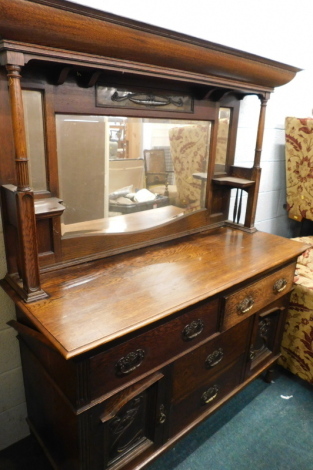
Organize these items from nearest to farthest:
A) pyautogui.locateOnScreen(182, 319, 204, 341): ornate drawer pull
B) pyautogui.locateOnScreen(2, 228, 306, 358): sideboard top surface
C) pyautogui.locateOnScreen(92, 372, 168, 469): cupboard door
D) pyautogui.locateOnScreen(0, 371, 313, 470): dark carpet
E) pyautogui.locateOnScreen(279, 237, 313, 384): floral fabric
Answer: pyautogui.locateOnScreen(2, 228, 306, 358): sideboard top surface, pyautogui.locateOnScreen(92, 372, 168, 469): cupboard door, pyautogui.locateOnScreen(182, 319, 204, 341): ornate drawer pull, pyautogui.locateOnScreen(0, 371, 313, 470): dark carpet, pyautogui.locateOnScreen(279, 237, 313, 384): floral fabric

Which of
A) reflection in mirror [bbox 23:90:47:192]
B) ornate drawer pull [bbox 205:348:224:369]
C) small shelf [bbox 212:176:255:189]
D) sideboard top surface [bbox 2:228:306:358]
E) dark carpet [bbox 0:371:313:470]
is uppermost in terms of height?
reflection in mirror [bbox 23:90:47:192]

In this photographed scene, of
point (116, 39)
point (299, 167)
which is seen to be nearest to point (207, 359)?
point (116, 39)

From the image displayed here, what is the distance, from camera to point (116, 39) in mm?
860

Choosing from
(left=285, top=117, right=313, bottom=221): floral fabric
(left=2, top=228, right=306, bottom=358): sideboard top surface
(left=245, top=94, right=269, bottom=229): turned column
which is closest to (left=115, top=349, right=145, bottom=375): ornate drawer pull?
(left=2, top=228, right=306, bottom=358): sideboard top surface

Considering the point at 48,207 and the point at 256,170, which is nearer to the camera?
the point at 48,207

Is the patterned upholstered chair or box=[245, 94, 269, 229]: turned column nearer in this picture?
box=[245, 94, 269, 229]: turned column

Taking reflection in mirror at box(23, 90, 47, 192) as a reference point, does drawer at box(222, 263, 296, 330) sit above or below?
below

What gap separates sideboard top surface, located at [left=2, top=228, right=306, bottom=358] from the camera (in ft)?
2.81

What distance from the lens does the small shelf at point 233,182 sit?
1.52 m

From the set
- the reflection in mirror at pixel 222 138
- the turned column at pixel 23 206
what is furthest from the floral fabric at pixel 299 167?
the turned column at pixel 23 206

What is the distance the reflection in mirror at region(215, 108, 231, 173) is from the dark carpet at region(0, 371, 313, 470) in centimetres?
116

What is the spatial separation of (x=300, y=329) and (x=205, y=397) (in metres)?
0.67

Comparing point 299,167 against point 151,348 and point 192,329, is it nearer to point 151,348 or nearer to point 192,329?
point 192,329

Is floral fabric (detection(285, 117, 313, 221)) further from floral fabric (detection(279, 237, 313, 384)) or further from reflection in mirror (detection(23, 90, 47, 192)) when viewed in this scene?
reflection in mirror (detection(23, 90, 47, 192))
